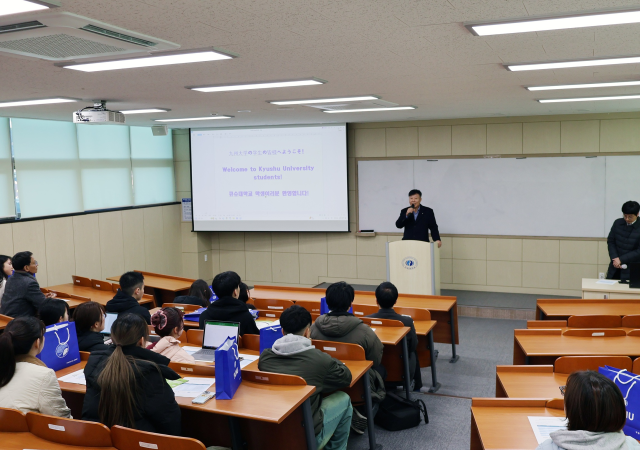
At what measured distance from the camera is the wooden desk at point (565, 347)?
157 inches

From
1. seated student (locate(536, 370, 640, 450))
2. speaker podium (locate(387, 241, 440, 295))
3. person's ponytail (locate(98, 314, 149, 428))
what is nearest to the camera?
seated student (locate(536, 370, 640, 450))

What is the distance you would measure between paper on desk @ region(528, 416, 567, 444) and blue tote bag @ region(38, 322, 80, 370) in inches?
123

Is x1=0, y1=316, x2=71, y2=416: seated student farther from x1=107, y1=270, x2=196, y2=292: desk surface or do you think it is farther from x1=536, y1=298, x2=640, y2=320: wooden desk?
x1=536, y1=298, x2=640, y2=320: wooden desk

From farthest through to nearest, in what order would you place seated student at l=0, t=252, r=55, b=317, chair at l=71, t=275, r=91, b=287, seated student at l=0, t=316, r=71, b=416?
1. chair at l=71, t=275, r=91, b=287
2. seated student at l=0, t=252, r=55, b=317
3. seated student at l=0, t=316, r=71, b=416

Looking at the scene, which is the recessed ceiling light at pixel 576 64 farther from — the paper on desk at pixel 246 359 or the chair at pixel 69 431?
the chair at pixel 69 431

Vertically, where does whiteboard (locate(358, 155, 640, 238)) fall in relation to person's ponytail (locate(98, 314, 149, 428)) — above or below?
above

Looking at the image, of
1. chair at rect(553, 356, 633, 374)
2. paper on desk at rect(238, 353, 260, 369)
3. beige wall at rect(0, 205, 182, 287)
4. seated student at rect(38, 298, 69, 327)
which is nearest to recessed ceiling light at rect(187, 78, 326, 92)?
seated student at rect(38, 298, 69, 327)

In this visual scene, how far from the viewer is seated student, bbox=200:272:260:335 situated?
4.45 metres

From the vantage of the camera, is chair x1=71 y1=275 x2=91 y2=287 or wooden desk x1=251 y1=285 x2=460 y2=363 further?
chair x1=71 y1=275 x2=91 y2=287

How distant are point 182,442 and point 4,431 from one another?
1128 millimetres

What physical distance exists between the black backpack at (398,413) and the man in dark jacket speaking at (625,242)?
3.51 metres

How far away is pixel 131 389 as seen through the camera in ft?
9.42

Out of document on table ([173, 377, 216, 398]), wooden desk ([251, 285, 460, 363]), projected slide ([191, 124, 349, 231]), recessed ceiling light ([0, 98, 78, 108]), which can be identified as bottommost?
wooden desk ([251, 285, 460, 363])

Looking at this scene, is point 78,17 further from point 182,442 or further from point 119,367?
point 182,442
